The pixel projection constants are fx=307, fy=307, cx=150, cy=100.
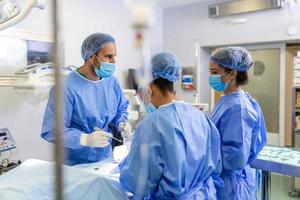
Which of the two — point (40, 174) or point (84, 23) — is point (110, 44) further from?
point (84, 23)

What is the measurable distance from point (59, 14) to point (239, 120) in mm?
1152

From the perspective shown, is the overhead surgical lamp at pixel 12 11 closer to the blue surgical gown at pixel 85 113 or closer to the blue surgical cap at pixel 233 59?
the blue surgical gown at pixel 85 113

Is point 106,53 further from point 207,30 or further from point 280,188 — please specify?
point 280,188

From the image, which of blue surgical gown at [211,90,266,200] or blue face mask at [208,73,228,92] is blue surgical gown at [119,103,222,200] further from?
blue face mask at [208,73,228,92]

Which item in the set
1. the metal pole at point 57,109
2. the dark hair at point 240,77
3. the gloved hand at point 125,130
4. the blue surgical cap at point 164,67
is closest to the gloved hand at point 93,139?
the gloved hand at point 125,130

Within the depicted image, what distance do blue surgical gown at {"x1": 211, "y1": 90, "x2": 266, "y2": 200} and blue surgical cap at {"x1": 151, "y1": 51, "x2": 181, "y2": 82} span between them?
1.39 feet

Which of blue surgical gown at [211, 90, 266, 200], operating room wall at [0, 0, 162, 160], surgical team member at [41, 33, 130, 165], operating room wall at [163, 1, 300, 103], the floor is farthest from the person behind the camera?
operating room wall at [163, 1, 300, 103]

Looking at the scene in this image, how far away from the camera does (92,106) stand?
1777mm

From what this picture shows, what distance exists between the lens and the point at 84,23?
336 centimetres

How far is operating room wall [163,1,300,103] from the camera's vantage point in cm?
354

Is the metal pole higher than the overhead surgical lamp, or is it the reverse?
Answer: the overhead surgical lamp

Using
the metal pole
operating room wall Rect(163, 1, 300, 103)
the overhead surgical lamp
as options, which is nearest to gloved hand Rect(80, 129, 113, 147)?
the overhead surgical lamp

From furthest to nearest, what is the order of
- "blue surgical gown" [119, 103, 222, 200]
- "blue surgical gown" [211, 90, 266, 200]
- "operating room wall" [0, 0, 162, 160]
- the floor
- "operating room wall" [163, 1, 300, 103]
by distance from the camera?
"operating room wall" [163, 1, 300, 103] → the floor → "operating room wall" [0, 0, 162, 160] → "blue surgical gown" [211, 90, 266, 200] → "blue surgical gown" [119, 103, 222, 200]

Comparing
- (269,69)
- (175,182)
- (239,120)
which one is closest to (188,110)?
(175,182)
